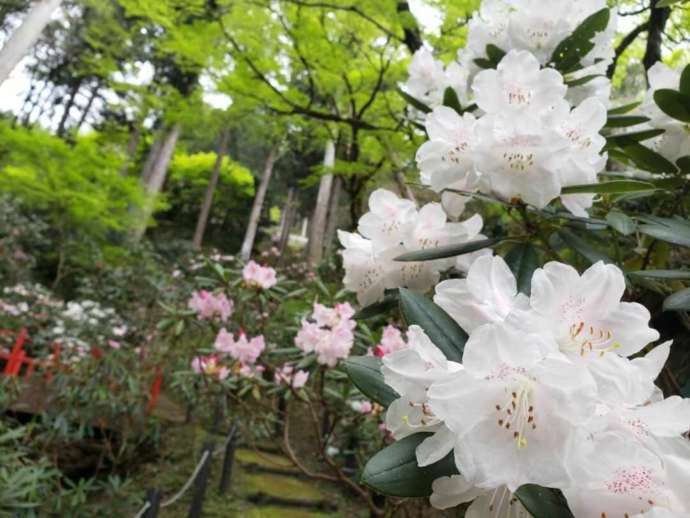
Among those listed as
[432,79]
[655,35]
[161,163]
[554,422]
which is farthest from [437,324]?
[161,163]

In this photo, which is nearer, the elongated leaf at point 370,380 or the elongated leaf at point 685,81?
the elongated leaf at point 370,380

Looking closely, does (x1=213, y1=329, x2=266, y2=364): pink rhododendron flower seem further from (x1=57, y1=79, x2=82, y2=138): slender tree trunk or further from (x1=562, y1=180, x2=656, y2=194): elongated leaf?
(x1=57, y1=79, x2=82, y2=138): slender tree trunk

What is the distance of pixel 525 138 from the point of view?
2.06ft

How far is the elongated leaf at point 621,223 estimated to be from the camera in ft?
2.20

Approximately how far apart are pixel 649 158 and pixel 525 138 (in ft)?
1.27

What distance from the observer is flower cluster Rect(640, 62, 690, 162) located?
0.85 metres

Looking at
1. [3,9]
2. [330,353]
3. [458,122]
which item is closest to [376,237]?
[458,122]

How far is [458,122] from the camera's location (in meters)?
0.73

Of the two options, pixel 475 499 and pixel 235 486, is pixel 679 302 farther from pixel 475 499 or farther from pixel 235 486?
pixel 235 486

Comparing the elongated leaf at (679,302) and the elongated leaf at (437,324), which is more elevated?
the elongated leaf at (679,302)

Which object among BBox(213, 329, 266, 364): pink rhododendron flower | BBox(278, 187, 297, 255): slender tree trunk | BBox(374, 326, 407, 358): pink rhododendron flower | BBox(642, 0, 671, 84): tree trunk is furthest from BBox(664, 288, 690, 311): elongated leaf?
BBox(278, 187, 297, 255): slender tree trunk

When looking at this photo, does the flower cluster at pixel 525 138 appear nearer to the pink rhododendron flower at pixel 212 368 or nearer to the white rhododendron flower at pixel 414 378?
the white rhododendron flower at pixel 414 378

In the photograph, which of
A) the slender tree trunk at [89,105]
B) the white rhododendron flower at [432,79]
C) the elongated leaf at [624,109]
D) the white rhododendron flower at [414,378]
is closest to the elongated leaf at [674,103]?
the elongated leaf at [624,109]

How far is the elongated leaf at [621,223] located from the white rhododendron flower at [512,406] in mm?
368
